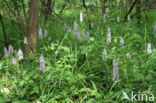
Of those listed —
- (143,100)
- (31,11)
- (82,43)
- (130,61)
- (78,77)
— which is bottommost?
(143,100)

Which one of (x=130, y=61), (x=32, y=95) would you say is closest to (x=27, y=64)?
(x=32, y=95)

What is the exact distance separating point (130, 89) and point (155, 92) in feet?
0.68

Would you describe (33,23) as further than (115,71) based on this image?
Yes

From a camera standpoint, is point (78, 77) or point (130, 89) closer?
point (130, 89)

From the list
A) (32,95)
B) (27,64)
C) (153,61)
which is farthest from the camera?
(27,64)

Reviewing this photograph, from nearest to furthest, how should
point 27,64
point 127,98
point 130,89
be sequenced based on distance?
point 127,98 → point 130,89 → point 27,64

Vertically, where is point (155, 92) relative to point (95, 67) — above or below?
below

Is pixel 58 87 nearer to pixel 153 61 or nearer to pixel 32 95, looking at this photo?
pixel 32 95

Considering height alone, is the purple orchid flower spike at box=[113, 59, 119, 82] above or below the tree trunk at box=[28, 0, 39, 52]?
below

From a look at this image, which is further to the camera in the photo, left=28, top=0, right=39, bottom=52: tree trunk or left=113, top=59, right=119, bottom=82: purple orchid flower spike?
left=28, top=0, right=39, bottom=52: tree trunk

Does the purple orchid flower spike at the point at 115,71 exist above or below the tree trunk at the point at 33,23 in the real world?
below

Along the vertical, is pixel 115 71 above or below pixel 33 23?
below

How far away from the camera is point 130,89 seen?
1.63 meters

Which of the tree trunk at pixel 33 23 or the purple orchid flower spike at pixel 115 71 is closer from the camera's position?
the purple orchid flower spike at pixel 115 71
